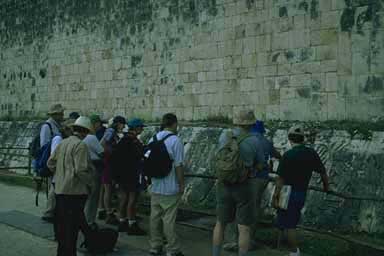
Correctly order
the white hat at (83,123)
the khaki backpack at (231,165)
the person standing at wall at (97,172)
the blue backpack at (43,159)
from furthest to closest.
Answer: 1. the person standing at wall at (97,172)
2. the blue backpack at (43,159)
3. the white hat at (83,123)
4. the khaki backpack at (231,165)

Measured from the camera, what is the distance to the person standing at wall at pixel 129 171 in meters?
7.71

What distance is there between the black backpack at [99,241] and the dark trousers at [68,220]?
16.5 inches

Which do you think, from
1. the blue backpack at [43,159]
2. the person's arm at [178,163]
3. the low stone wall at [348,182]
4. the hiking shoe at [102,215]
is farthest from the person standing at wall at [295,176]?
the hiking shoe at [102,215]

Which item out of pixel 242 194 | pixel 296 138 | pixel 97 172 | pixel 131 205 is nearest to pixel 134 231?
pixel 131 205

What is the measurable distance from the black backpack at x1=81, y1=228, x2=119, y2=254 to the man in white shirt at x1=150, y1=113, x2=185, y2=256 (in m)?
0.52

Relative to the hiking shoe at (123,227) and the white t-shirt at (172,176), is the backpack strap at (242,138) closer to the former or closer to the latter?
the white t-shirt at (172,176)

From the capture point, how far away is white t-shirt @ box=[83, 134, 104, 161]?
7.27 meters

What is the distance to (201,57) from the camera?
1130 cm

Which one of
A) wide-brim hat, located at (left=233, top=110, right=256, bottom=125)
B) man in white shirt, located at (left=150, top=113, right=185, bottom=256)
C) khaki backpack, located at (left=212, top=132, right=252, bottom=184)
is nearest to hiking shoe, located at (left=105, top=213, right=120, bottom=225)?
man in white shirt, located at (left=150, top=113, right=185, bottom=256)

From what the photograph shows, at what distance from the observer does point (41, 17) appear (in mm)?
16547

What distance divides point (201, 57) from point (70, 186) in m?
6.03

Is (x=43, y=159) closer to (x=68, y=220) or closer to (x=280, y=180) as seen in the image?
(x=68, y=220)

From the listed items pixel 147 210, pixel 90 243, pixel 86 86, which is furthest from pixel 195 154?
pixel 86 86

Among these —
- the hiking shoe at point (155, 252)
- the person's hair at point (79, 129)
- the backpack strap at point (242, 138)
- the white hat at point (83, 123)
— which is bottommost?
the hiking shoe at point (155, 252)
